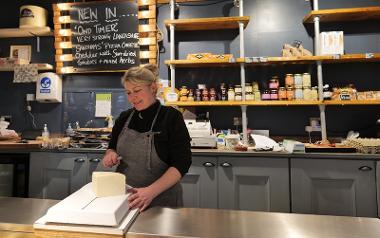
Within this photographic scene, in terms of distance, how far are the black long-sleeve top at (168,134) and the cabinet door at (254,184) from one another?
0.95 metres

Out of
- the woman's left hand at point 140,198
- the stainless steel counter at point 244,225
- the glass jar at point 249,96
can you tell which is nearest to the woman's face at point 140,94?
the woman's left hand at point 140,198

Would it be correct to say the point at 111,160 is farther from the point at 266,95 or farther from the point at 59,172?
the point at 266,95

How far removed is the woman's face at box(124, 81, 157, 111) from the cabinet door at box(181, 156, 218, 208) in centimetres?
97

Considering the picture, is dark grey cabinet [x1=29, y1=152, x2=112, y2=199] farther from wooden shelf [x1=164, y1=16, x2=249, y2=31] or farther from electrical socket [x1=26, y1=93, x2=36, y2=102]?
wooden shelf [x1=164, y1=16, x2=249, y2=31]

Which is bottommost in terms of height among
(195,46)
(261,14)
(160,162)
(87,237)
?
(87,237)

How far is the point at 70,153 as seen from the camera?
2.61 m

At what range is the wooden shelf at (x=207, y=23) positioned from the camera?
112 inches

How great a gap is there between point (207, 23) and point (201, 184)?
1724 mm

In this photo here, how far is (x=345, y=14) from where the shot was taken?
273cm

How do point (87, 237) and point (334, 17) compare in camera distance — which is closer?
point (87, 237)

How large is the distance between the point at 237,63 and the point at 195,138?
3.12ft

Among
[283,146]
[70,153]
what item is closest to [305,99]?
[283,146]

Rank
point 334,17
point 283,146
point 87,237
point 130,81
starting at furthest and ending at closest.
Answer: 1. point 334,17
2. point 283,146
3. point 130,81
4. point 87,237

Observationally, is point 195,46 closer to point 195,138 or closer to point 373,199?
point 195,138
